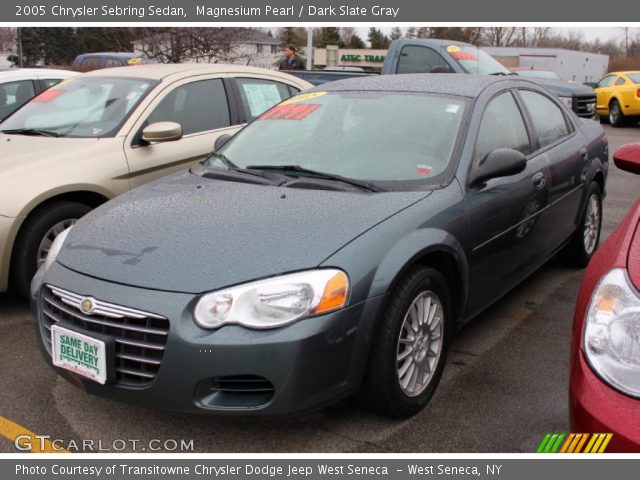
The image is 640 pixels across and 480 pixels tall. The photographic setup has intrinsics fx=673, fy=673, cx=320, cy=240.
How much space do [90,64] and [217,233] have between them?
1538 cm

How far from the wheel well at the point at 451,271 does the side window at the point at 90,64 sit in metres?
14.8

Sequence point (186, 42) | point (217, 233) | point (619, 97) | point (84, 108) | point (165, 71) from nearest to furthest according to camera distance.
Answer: point (217, 233)
point (84, 108)
point (165, 71)
point (186, 42)
point (619, 97)

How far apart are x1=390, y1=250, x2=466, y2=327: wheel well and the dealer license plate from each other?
136cm

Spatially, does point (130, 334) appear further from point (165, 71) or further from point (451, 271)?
point (165, 71)

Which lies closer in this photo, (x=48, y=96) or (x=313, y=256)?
(x=313, y=256)

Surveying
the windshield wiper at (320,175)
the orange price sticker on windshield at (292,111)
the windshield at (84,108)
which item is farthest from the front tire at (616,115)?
the windshield wiper at (320,175)

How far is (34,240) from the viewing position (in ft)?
13.9

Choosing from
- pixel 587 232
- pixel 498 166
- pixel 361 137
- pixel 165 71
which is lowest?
pixel 587 232

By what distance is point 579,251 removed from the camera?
5.17 meters

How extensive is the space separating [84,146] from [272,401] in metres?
2.87

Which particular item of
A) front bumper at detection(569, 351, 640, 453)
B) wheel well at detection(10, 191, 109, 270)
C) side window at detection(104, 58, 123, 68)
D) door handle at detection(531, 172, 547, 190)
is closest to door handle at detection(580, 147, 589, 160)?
door handle at detection(531, 172, 547, 190)

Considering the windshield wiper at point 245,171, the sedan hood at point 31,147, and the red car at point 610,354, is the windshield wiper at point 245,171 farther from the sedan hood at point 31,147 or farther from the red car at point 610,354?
the red car at point 610,354

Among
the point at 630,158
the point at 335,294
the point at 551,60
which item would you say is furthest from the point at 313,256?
the point at 551,60

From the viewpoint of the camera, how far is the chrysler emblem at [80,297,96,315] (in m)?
2.67
